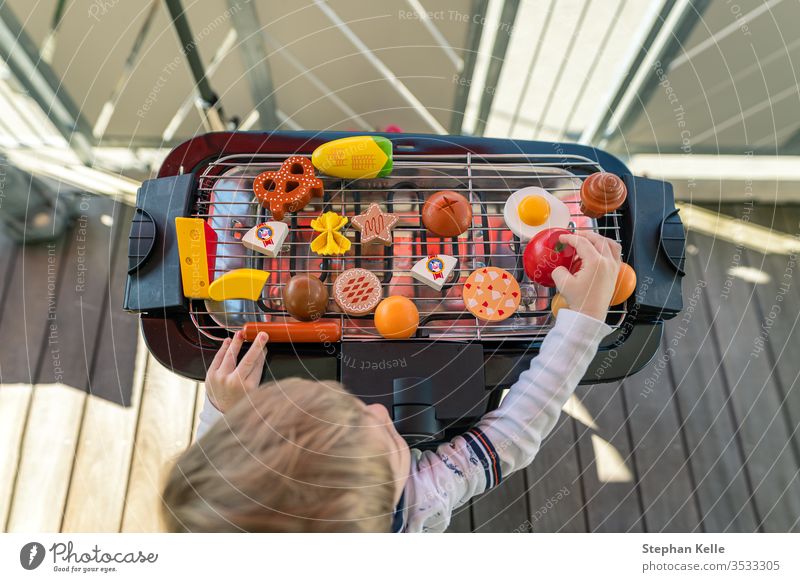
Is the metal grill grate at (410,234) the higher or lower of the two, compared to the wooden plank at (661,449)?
higher

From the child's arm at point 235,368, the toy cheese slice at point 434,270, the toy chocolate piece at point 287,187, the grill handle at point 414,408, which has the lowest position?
the grill handle at point 414,408

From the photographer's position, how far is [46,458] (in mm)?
1035

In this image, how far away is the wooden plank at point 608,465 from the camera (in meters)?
1.03

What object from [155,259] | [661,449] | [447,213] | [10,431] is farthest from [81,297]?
[661,449]

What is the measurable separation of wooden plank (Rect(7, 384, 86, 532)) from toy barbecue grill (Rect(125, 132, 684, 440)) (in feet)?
1.85

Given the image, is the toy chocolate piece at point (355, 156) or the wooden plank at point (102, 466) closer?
the toy chocolate piece at point (355, 156)

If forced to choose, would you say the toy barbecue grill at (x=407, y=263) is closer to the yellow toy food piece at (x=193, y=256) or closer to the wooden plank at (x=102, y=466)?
the yellow toy food piece at (x=193, y=256)

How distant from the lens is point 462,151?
0.69m

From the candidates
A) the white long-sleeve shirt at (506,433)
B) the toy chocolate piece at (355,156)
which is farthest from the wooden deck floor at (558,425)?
the toy chocolate piece at (355,156)

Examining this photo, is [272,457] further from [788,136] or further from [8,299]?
[788,136]

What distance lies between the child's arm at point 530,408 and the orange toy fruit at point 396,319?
0.42ft

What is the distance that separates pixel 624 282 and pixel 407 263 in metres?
0.23
